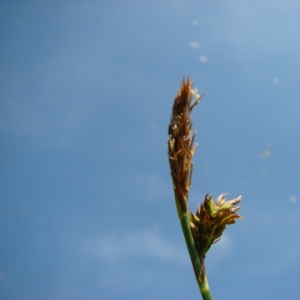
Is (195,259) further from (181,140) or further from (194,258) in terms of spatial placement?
(181,140)

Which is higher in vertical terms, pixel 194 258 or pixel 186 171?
pixel 186 171

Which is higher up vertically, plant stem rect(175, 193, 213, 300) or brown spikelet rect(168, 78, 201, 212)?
brown spikelet rect(168, 78, 201, 212)

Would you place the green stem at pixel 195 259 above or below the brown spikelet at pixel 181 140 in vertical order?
below

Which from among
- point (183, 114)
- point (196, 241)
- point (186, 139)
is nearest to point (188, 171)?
point (186, 139)

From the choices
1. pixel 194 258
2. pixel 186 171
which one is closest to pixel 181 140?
pixel 186 171
